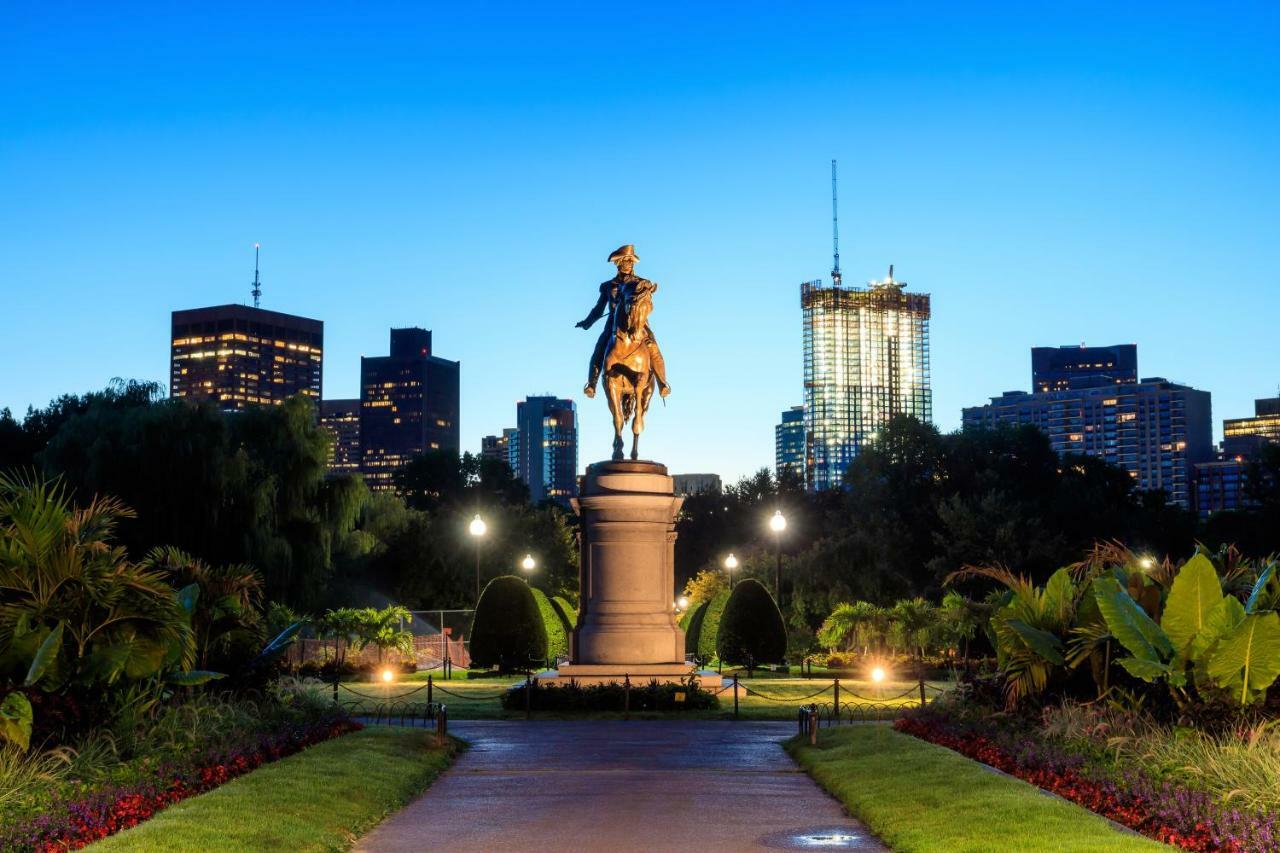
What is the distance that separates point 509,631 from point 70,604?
2529cm

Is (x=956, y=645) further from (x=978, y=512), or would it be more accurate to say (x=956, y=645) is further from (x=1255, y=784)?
(x=1255, y=784)

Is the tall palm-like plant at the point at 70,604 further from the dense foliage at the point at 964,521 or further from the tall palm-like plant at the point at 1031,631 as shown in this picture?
the dense foliage at the point at 964,521

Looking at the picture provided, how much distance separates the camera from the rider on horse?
31734 millimetres

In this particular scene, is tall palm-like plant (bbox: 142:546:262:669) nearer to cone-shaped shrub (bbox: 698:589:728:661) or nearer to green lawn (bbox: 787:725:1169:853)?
green lawn (bbox: 787:725:1169:853)

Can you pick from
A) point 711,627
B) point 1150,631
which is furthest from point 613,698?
point 711,627

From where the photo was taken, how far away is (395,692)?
35.2 m

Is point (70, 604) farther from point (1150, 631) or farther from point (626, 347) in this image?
point (626, 347)

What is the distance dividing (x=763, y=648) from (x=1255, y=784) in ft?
99.3

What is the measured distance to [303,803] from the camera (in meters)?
14.5

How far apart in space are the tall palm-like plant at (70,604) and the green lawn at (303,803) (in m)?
1.88

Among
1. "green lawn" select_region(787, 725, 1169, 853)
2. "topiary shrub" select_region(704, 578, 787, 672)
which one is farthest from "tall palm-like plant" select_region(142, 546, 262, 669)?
"topiary shrub" select_region(704, 578, 787, 672)

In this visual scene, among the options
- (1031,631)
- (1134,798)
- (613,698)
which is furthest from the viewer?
(613,698)

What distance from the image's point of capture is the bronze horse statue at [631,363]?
3183cm

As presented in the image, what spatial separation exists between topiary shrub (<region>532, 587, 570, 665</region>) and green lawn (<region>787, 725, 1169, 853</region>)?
80.4ft
